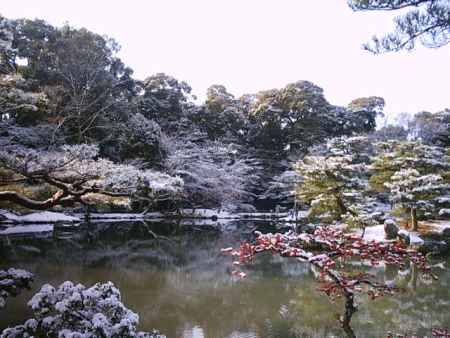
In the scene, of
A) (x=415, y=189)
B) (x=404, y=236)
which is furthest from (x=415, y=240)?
(x=415, y=189)

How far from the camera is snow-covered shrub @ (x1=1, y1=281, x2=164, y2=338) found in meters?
2.64

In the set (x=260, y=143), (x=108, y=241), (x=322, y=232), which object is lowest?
(x=108, y=241)

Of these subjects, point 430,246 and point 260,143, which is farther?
point 260,143

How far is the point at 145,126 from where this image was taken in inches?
577

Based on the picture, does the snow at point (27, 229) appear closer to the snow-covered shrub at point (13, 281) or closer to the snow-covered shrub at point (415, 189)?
the snow-covered shrub at point (13, 281)

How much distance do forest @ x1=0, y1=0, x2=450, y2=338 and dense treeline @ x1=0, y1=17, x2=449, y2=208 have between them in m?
0.06

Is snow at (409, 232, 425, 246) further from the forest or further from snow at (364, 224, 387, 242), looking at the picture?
snow at (364, 224, 387, 242)

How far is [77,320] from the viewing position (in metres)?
2.79

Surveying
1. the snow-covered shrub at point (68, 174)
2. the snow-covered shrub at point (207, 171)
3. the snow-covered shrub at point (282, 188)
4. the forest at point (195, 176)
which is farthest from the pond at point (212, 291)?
the snow-covered shrub at point (282, 188)

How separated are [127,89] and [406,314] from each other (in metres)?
14.7

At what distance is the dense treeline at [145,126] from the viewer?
6.73m

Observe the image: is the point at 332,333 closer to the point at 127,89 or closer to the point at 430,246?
the point at 430,246

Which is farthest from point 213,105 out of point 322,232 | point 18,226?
point 322,232

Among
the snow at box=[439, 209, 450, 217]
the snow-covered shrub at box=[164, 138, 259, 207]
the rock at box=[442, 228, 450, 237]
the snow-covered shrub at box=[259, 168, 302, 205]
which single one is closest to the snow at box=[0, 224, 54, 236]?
the snow-covered shrub at box=[164, 138, 259, 207]
